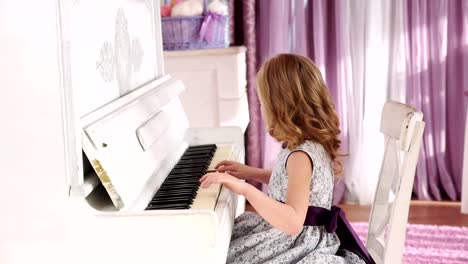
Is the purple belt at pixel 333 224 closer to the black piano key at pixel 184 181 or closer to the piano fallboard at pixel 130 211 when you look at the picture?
the piano fallboard at pixel 130 211

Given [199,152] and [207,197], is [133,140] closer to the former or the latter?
[207,197]

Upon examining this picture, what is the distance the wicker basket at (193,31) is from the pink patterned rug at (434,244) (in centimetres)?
117

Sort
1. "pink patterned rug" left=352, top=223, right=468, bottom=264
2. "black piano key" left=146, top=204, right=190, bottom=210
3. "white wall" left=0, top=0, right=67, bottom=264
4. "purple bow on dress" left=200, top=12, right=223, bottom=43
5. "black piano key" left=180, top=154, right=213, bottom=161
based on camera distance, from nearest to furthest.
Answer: "white wall" left=0, top=0, right=67, bottom=264
"black piano key" left=146, top=204, right=190, bottom=210
"black piano key" left=180, top=154, right=213, bottom=161
"pink patterned rug" left=352, top=223, right=468, bottom=264
"purple bow on dress" left=200, top=12, right=223, bottom=43

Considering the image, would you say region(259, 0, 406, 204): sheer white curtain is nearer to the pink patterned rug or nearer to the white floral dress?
the pink patterned rug

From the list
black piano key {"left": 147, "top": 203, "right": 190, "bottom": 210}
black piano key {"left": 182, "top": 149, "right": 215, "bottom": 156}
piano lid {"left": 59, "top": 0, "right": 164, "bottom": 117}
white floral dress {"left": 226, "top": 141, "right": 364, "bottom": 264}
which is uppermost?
piano lid {"left": 59, "top": 0, "right": 164, "bottom": 117}

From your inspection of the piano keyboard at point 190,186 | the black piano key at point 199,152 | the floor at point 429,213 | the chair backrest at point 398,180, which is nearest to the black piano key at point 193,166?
the piano keyboard at point 190,186

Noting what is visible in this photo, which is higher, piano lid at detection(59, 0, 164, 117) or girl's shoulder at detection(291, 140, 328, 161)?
piano lid at detection(59, 0, 164, 117)

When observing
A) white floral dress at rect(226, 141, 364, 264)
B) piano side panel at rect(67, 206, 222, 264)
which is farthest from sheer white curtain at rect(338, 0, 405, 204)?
piano side panel at rect(67, 206, 222, 264)

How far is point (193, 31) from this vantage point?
324 cm

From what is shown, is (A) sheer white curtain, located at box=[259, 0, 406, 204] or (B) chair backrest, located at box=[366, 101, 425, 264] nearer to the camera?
(B) chair backrest, located at box=[366, 101, 425, 264]

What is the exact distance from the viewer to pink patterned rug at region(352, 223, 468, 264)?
2.89 meters

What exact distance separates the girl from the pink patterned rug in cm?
123

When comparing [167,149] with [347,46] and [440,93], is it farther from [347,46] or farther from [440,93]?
[440,93]

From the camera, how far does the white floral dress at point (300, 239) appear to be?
1673 mm
